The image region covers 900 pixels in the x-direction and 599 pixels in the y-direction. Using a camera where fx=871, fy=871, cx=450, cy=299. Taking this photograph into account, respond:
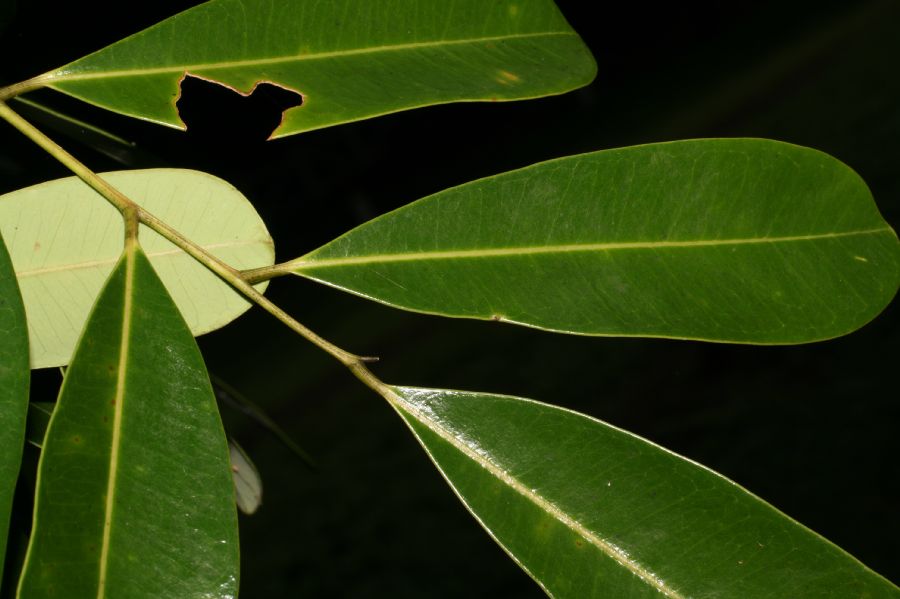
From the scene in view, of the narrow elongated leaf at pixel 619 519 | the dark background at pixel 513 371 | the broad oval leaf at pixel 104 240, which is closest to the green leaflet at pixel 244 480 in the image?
the broad oval leaf at pixel 104 240

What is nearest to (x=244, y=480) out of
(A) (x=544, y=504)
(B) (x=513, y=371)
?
(A) (x=544, y=504)

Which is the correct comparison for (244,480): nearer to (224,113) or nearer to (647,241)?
(224,113)

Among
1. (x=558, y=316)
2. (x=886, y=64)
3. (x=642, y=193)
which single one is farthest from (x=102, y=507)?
(x=886, y=64)

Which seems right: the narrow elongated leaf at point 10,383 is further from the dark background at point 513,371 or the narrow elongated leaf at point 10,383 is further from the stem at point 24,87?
the dark background at point 513,371

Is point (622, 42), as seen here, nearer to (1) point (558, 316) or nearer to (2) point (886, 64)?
(2) point (886, 64)

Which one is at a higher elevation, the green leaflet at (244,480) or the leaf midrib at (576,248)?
the leaf midrib at (576,248)

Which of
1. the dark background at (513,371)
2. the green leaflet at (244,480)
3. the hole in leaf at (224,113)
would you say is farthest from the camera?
the dark background at (513,371)

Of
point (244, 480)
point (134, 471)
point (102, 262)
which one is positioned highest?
point (102, 262)

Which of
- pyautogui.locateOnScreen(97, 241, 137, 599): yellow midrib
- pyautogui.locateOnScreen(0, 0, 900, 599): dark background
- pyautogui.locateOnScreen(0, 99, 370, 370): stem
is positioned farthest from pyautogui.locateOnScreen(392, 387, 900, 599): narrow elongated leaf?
pyautogui.locateOnScreen(0, 0, 900, 599): dark background
